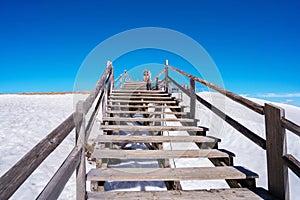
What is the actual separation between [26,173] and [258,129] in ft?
30.4

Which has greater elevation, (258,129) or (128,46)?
(128,46)

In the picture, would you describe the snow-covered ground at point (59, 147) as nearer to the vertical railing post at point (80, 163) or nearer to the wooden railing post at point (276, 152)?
the vertical railing post at point (80, 163)

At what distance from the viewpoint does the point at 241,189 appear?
204 cm

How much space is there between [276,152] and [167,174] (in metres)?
1.04

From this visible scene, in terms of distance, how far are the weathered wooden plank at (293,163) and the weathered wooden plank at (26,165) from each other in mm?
1805

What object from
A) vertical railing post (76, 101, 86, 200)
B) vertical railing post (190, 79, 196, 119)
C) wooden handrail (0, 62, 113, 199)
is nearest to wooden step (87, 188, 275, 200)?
vertical railing post (76, 101, 86, 200)

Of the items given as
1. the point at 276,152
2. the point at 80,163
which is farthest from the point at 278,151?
the point at 80,163

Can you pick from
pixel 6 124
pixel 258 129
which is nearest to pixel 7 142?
pixel 6 124

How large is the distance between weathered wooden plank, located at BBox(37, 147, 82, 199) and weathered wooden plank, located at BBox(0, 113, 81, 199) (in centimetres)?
18

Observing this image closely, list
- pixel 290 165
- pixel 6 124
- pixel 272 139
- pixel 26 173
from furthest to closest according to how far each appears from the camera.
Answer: pixel 6 124
pixel 272 139
pixel 290 165
pixel 26 173

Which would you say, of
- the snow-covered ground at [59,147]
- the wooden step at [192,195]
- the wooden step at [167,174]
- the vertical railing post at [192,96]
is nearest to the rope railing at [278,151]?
the wooden step at [192,195]

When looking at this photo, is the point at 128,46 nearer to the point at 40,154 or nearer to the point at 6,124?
the point at 6,124

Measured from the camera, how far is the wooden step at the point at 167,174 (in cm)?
209

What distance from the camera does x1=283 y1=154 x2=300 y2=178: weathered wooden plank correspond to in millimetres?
1655
